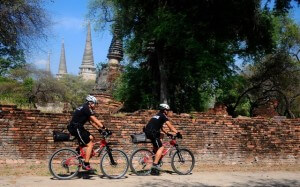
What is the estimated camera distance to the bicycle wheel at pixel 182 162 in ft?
30.1

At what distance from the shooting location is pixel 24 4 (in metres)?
15.5

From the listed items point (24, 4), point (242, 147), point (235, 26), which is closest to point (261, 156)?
point (242, 147)

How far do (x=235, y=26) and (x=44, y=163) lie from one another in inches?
465

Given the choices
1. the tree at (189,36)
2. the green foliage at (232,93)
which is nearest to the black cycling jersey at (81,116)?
the tree at (189,36)

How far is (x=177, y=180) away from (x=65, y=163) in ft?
7.78

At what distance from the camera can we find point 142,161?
28.8ft

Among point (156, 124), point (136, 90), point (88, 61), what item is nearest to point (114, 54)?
point (136, 90)

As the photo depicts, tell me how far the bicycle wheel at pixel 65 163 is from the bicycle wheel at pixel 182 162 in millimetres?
2479

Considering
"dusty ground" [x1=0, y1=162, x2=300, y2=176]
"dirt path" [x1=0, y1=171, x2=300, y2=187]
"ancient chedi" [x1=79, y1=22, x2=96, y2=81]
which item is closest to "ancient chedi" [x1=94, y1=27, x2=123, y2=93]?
"dusty ground" [x1=0, y1=162, x2=300, y2=176]

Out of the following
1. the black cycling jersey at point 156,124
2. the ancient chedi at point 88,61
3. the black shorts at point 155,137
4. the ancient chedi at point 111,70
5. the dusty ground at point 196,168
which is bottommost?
the dusty ground at point 196,168

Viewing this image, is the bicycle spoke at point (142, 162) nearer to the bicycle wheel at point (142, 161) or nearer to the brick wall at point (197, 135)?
the bicycle wheel at point (142, 161)

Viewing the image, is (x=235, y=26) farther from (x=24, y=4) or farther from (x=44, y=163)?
(x=44, y=163)

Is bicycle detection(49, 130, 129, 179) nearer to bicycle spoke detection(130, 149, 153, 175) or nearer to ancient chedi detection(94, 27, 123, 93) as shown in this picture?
bicycle spoke detection(130, 149, 153, 175)

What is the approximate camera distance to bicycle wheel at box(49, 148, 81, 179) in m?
7.62
